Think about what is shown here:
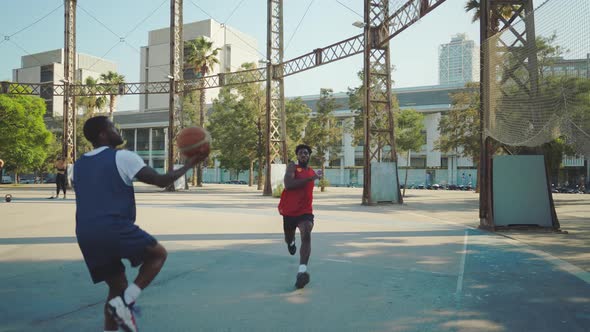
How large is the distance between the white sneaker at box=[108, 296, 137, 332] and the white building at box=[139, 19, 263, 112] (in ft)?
261

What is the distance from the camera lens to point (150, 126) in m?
72.1

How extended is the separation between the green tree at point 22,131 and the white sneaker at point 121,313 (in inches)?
1720

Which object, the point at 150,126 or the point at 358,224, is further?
the point at 150,126

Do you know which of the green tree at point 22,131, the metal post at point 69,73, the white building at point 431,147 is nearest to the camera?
the metal post at point 69,73

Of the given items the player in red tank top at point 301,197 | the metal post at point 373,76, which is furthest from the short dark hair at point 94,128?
the metal post at point 373,76

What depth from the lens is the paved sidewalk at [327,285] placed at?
13.2ft

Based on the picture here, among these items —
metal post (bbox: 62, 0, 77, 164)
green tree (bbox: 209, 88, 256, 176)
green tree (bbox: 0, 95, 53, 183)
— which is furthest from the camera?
green tree (bbox: 0, 95, 53, 183)

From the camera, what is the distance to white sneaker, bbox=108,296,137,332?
288 cm

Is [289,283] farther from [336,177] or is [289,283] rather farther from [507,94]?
[336,177]

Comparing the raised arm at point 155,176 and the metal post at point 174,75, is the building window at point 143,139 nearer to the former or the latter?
the metal post at point 174,75

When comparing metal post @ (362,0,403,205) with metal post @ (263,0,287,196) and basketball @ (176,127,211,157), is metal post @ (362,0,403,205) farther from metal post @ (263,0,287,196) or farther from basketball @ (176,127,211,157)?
basketball @ (176,127,211,157)

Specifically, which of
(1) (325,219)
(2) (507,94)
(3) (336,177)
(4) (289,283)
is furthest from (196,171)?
(4) (289,283)

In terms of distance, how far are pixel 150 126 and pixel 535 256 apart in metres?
70.2

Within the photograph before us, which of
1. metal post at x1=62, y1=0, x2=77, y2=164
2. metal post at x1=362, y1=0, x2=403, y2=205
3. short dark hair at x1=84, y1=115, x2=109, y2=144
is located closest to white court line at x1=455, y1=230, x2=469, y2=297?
short dark hair at x1=84, y1=115, x2=109, y2=144
